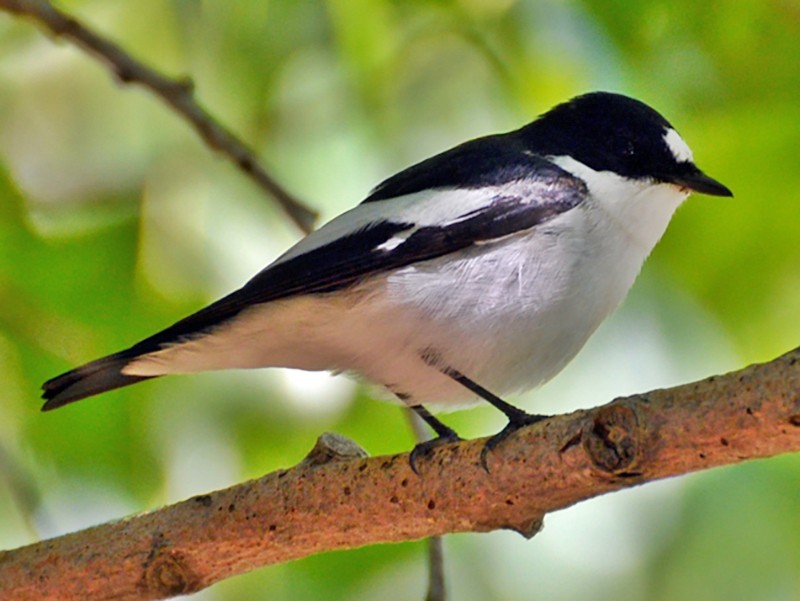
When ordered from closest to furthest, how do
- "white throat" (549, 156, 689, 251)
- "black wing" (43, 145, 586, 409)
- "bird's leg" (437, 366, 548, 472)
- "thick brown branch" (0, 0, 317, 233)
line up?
"bird's leg" (437, 366, 548, 472), "black wing" (43, 145, 586, 409), "white throat" (549, 156, 689, 251), "thick brown branch" (0, 0, 317, 233)

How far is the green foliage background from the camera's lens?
4090 millimetres

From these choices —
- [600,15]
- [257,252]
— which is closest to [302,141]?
[257,252]

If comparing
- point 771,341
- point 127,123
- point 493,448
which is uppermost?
point 127,123

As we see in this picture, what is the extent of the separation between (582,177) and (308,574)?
1846mm

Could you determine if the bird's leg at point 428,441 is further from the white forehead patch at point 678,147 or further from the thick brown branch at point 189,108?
the white forehead patch at point 678,147

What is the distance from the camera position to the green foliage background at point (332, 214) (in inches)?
161

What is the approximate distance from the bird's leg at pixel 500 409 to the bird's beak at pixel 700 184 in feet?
2.96

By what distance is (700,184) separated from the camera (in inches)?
143

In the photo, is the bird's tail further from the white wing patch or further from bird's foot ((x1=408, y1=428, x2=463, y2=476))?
bird's foot ((x1=408, y1=428, x2=463, y2=476))

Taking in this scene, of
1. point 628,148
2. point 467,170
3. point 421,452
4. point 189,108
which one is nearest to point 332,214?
point 189,108

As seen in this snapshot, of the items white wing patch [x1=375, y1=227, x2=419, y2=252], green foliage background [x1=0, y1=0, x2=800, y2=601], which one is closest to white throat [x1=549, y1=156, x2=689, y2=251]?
green foliage background [x1=0, y1=0, x2=800, y2=601]

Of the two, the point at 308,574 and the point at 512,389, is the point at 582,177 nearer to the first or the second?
the point at 512,389

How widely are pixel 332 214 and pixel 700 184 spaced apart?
5.14 feet

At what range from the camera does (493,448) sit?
2551 millimetres
